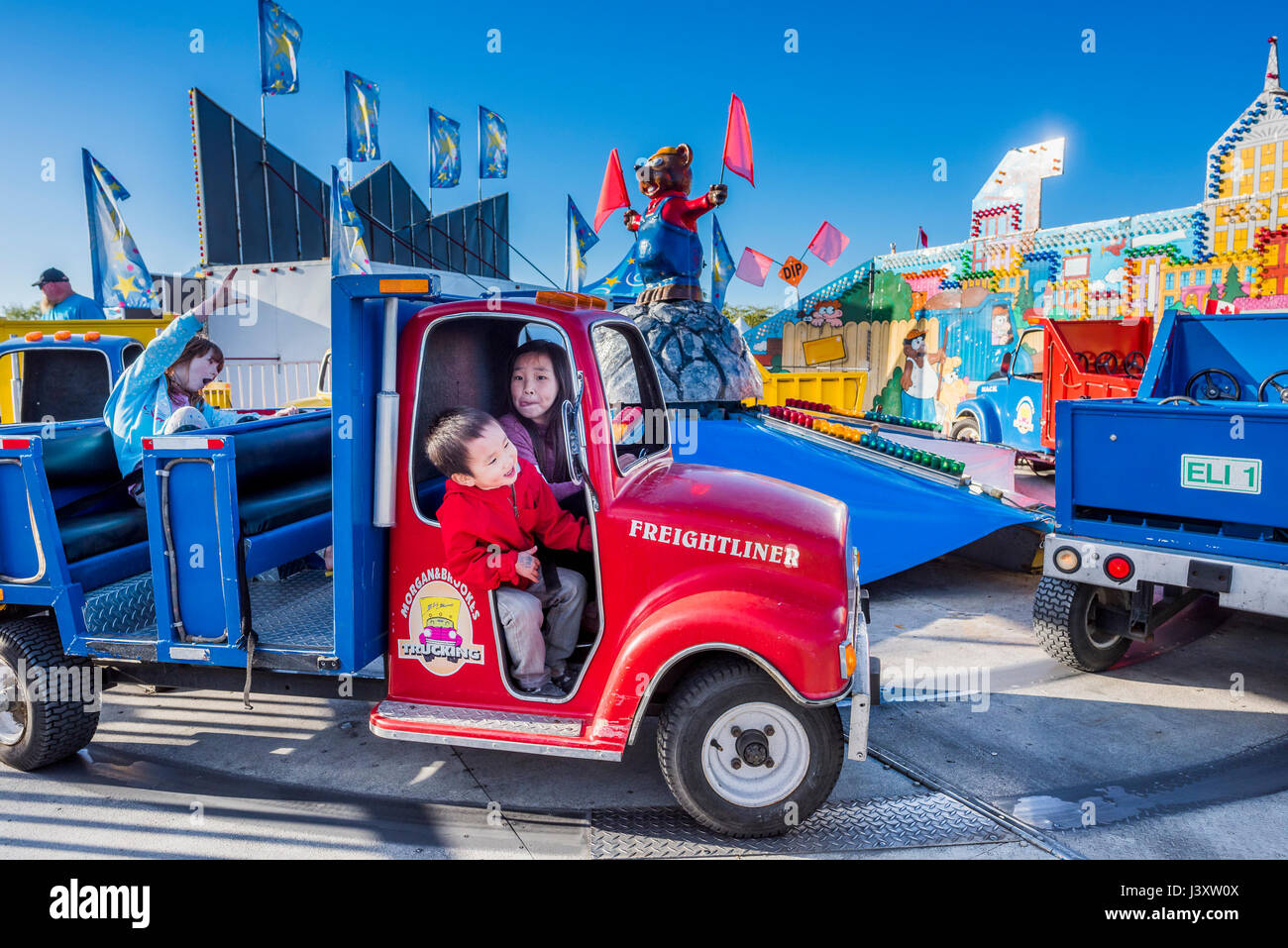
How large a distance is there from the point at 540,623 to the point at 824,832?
4.79 feet

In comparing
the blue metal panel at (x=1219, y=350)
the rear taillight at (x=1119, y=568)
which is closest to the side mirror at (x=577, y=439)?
the rear taillight at (x=1119, y=568)

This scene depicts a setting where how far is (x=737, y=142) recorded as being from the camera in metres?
7.73

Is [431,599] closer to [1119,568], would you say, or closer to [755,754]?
[755,754]

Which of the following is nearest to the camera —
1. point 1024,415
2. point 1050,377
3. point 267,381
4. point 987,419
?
point 1050,377

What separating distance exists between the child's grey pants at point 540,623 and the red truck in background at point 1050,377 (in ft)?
25.4

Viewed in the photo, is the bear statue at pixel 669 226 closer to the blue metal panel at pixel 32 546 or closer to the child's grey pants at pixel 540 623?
the child's grey pants at pixel 540 623

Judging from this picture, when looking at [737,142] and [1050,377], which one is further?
[1050,377]

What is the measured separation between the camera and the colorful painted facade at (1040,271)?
40.6ft

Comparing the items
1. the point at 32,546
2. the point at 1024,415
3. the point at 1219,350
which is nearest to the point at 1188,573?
the point at 1219,350

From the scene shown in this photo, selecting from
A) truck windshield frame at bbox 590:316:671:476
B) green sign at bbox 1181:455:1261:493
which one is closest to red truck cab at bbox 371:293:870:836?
truck windshield frame at bbox 590:316:671:476

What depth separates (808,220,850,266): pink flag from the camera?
45.8ft

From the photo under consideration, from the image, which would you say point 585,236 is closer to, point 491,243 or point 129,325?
point 129,325

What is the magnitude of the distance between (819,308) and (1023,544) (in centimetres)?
1429

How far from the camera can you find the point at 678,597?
3293 mm
